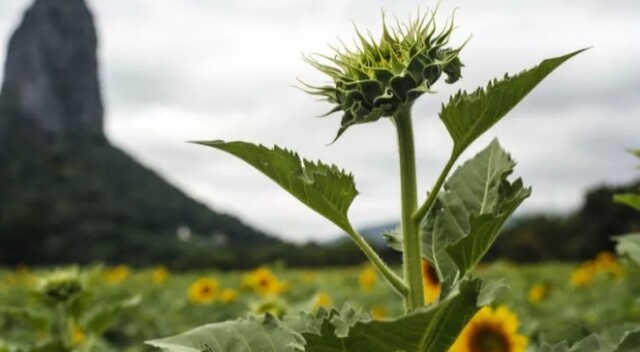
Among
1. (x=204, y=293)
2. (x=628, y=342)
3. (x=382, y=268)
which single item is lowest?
(x=204, y=293)

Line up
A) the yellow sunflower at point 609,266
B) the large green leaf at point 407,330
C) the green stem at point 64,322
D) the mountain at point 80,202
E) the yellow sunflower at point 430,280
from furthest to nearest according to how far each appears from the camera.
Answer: the mountain at point 80,202 → the yellow sunflower at point 609,266 → the yellow sunflower at point 430,280 → the green stem at point 64,322 → the large green leaf at point 407,330

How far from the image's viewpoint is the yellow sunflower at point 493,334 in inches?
82.5

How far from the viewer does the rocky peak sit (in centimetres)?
7862

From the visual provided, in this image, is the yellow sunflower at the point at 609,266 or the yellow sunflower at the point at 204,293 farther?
the yellow sunflower at the point at 609,266

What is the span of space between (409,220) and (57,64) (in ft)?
281

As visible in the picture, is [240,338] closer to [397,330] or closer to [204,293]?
[397,330]

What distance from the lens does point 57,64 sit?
271ft

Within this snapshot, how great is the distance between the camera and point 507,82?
0.92m

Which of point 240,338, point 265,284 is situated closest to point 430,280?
point 240,338

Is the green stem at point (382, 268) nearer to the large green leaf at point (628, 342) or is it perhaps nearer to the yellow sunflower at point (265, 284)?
the large green leaf at point (628, 342)

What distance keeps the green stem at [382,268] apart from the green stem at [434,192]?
60 millimetres

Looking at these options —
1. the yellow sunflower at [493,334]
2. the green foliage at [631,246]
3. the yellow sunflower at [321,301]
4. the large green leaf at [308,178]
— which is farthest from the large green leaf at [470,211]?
the yellow sunflower at [493,334]

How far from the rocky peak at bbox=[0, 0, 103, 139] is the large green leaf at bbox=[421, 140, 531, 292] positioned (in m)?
78.1

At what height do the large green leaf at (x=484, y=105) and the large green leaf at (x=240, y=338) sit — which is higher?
the large green leaf at (x=484, y=105)
